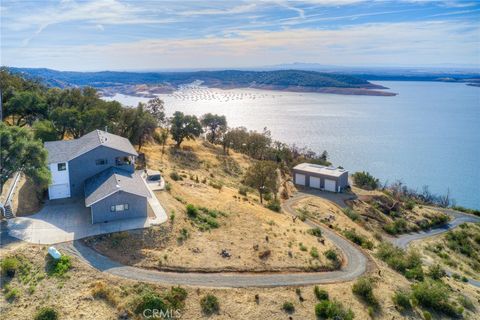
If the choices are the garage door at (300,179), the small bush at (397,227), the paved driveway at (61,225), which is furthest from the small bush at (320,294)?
the garage door at (300,179)

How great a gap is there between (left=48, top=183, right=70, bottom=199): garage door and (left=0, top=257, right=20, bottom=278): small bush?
976 centimetres

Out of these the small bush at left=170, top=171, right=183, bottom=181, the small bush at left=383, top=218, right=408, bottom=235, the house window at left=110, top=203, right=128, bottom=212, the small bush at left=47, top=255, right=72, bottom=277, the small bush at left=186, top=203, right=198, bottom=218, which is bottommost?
the small bush at left=383, top=218, right=408, bottom=235

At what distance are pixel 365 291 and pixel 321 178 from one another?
30762 mm

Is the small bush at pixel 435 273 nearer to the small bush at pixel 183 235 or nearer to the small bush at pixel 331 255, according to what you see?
the small bush at pixel 331 255

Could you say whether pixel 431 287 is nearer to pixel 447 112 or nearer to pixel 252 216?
Result: pixel 252 216

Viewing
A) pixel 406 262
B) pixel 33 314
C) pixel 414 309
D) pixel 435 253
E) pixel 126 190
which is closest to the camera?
pixel 33 314

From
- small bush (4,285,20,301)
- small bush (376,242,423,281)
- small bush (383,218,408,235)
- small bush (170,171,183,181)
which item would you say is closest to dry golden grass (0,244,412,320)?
small bush (4,285,20,301)

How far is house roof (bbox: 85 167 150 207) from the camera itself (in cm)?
2417

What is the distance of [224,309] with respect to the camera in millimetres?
17844

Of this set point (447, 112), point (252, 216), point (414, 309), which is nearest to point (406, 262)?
point (414, 309)

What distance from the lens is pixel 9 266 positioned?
58.5ft

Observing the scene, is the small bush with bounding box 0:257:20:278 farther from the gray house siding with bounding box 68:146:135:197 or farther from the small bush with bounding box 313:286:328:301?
the small bush with bounding box 313:286:328:301

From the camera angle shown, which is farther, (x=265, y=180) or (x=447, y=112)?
(x=447, y=112)

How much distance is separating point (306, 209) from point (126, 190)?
73.0 ft
